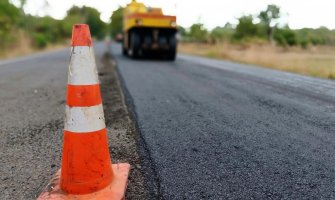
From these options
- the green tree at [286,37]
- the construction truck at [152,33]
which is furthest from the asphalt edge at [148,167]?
the green tree at [286,37]

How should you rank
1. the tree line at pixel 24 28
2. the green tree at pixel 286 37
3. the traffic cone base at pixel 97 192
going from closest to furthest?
the traffic cone base at pixel 97 192, the tree line at pixel 24 28, the green tree at pixel 286 37

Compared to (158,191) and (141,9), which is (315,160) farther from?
(141,9)

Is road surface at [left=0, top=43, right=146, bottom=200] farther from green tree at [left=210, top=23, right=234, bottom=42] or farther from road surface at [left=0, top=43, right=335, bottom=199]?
green tree at [left=210, top=23, right=234, bottom=42]

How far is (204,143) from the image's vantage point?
280 cm

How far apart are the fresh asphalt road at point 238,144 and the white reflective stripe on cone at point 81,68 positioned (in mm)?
759

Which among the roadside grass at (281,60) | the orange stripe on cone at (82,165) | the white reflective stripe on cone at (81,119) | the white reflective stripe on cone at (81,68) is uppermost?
the white reflective stripe on cone at (81,68)

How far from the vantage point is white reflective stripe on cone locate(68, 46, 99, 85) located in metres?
1.92

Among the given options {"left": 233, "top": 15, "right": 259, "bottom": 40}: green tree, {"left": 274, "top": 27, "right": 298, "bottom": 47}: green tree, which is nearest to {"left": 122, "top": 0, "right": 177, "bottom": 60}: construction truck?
{"left": 274, "top": 27, "right": 298, "bottom": 47}: green tree

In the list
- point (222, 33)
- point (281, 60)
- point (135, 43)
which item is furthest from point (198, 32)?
point (135, 43)

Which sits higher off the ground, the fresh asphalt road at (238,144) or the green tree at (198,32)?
Result: the green tree at (198,32)

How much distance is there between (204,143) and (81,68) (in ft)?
4.33

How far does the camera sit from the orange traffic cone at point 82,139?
188 centimetres

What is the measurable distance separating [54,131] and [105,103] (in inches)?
53.9

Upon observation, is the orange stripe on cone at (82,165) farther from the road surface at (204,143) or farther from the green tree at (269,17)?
the green tree at (269,17)
